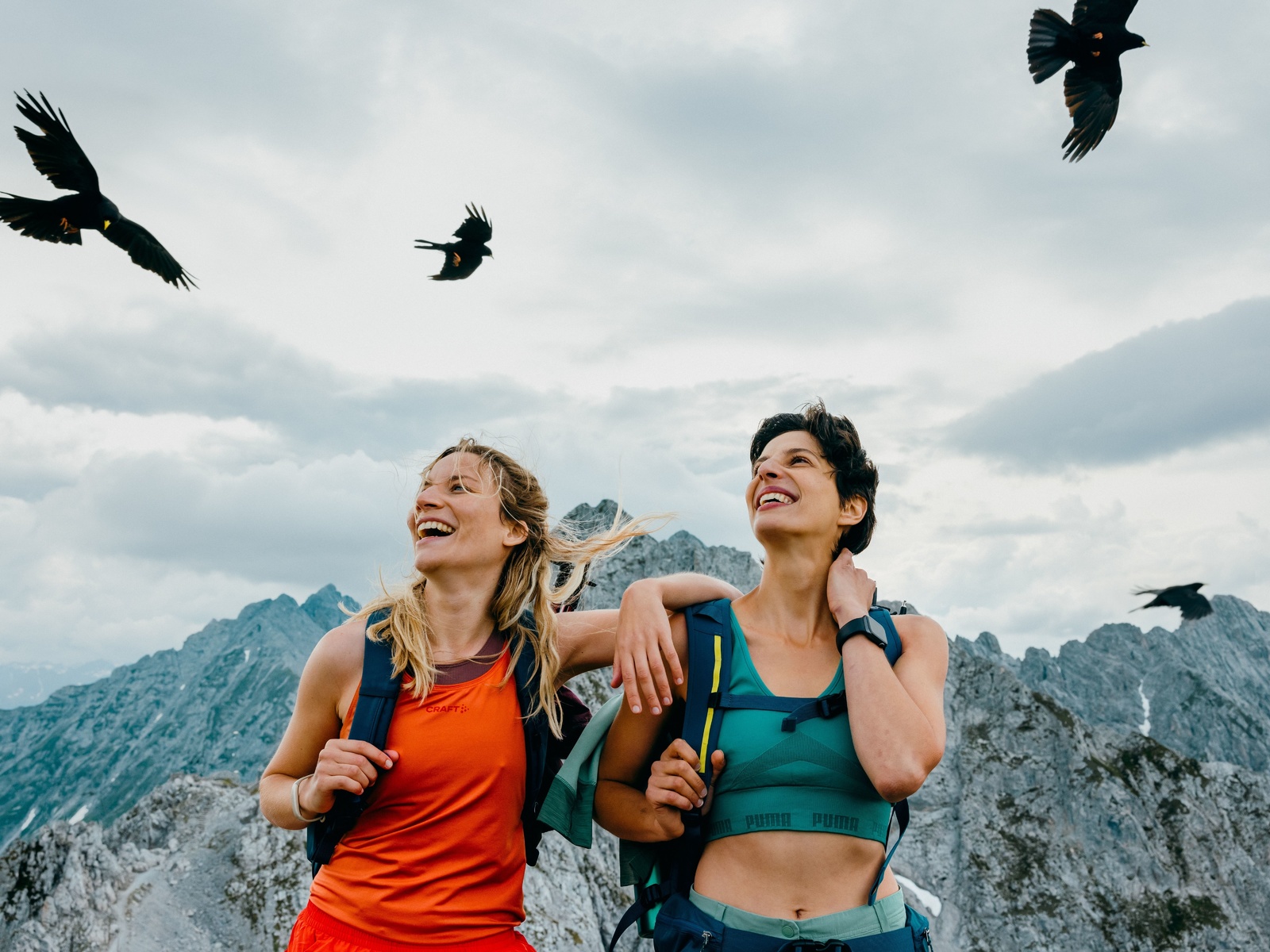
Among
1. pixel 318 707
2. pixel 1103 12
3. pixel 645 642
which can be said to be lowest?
pixel 318 707

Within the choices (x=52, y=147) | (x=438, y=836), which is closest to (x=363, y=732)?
(x=438, y=836)

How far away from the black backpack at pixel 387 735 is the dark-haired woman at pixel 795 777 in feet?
1.37

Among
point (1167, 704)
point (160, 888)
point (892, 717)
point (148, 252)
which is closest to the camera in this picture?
point (892, 717)

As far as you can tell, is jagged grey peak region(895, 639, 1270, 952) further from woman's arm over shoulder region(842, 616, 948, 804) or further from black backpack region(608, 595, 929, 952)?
woman's arm over shoulder region(842, 616, 948, 804)

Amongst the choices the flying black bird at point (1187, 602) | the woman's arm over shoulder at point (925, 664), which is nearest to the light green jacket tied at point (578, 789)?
the woman's arm over shoulder at point (925, 664)

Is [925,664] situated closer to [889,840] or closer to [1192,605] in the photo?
[889,840]

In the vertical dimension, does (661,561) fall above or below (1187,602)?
above

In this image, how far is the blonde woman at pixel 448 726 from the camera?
16.3 ft

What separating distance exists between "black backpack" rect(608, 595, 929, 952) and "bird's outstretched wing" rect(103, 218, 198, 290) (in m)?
13.6

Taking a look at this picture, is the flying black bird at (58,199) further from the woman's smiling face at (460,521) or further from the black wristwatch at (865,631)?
the black wristwatch at (865,631)

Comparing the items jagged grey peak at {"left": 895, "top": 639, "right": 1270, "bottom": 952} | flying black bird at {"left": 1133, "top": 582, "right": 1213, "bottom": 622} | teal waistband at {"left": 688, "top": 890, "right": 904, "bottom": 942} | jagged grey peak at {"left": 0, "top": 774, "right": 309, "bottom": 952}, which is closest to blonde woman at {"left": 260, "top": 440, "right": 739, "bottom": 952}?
teal waistband at {"left": 688, "top": 890, "right": 904, "bottom": 942}

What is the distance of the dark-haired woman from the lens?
4699 millimetres

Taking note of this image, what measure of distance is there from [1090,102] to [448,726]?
15.5 m

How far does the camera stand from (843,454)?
19.3 ft
